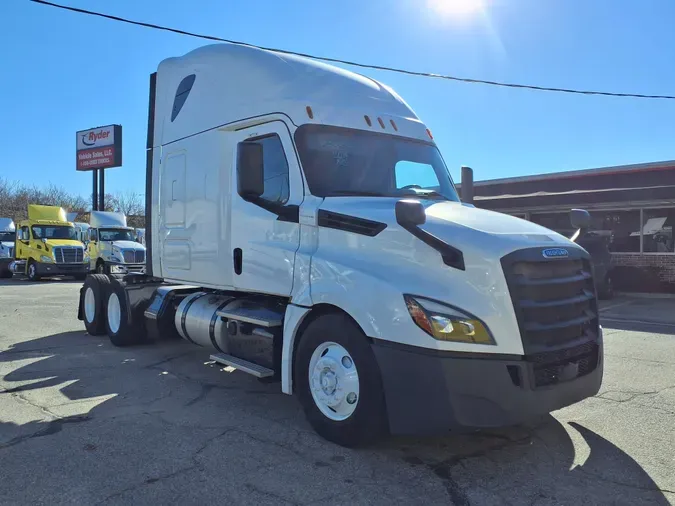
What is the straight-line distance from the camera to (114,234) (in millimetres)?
24359

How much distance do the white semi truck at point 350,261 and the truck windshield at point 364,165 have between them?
0.05 ft

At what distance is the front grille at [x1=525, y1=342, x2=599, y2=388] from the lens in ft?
12.3

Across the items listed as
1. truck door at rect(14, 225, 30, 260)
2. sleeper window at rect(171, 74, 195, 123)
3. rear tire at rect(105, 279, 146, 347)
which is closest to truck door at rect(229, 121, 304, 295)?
sleeper window at rect(171, 74, 195, 123)

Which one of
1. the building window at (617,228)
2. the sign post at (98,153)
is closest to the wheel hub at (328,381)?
the building window at (617,228)

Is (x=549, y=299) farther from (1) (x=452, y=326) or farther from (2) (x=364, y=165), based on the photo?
(2) (x=364, y=165)

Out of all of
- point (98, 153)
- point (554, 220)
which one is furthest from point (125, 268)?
point (98, 153)

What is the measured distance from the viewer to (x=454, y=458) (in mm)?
Answer: 4117

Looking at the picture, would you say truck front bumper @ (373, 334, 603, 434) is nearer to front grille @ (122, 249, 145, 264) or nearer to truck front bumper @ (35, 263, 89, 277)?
front grille @ (122, 249, 145, 264)

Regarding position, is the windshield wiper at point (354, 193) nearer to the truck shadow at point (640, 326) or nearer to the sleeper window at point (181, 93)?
the sleeper window at point (181, 93)

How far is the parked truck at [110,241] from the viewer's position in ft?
74.2

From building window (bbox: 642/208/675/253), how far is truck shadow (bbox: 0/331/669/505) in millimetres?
14375

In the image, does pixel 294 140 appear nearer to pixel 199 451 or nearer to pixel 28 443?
pixel 199 451

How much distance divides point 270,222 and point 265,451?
6.64 feet

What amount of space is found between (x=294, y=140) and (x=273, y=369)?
80.6 inches
